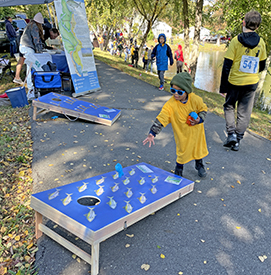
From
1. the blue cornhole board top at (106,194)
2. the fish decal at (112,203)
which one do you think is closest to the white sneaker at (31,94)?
the blue cornhole board top at (106,194)

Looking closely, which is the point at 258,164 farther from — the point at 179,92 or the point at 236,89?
the point at 179,92

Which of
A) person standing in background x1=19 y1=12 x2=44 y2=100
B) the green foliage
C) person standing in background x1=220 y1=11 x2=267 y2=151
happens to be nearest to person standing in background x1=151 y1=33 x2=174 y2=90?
the green foliage

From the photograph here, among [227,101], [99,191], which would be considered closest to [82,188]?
[99,191]

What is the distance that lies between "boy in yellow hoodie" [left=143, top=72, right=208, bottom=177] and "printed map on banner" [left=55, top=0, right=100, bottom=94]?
5565mm

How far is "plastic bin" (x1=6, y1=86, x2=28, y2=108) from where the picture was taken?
7.12m

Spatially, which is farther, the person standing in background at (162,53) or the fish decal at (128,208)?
the person standing in background at (162,53)

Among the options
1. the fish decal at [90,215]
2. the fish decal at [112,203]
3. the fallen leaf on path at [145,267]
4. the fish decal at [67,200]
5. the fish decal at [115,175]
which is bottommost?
the fallen leaf on path at [145,267]

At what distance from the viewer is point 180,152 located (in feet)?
12.4

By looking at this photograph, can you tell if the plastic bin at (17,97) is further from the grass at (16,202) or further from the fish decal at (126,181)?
the fish decal at (126,181)

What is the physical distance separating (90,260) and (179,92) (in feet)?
7.35

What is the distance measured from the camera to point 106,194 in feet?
9.78

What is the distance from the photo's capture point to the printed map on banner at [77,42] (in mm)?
7980

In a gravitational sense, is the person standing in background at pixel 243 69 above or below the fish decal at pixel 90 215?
above

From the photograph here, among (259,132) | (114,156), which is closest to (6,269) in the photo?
(114,156)
